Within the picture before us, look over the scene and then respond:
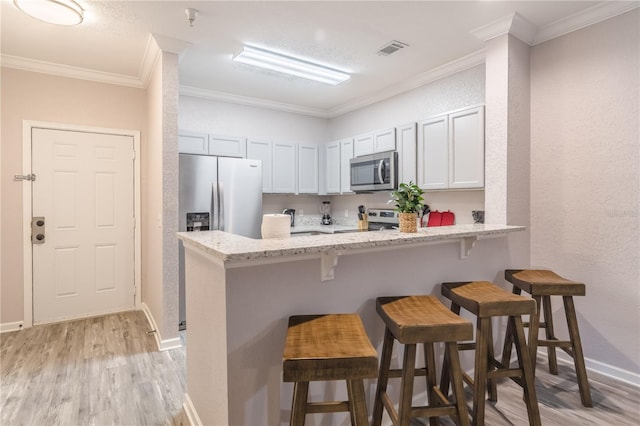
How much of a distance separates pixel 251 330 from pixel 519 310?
137 cm

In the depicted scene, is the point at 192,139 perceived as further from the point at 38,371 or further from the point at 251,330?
the point at 251,330

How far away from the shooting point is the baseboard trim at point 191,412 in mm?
1907

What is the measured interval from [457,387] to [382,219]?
9.75ft

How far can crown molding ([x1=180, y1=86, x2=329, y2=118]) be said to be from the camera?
168 inches

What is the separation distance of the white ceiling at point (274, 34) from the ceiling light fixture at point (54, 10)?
0.12 meters

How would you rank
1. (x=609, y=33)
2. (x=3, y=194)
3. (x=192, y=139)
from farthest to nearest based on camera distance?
→ (x=192, y=139)
(x=3, y=194)
(x=609, y=33)

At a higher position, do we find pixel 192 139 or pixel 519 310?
pixel 192 139

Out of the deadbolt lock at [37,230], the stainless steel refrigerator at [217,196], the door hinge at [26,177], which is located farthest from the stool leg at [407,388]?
the door hinge at [26,177]

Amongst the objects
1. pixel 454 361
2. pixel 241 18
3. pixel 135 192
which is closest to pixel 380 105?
pixel 241 18

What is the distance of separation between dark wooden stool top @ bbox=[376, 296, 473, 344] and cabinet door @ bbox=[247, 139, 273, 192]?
10.4 feet

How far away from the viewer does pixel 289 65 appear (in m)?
3.46

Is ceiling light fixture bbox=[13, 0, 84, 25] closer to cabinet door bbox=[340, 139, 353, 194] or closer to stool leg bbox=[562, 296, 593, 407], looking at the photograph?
cabinet door bbox=[340, 139, 353, 194]

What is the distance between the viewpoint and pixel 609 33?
249 cm

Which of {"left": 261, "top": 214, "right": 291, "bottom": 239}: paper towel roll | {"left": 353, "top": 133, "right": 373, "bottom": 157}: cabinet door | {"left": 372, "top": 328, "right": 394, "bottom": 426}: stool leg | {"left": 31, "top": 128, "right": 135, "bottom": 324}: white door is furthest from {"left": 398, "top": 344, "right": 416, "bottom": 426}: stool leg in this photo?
{"left": 31, "top": 128, "right": 135, "bottom": 324}: white door
